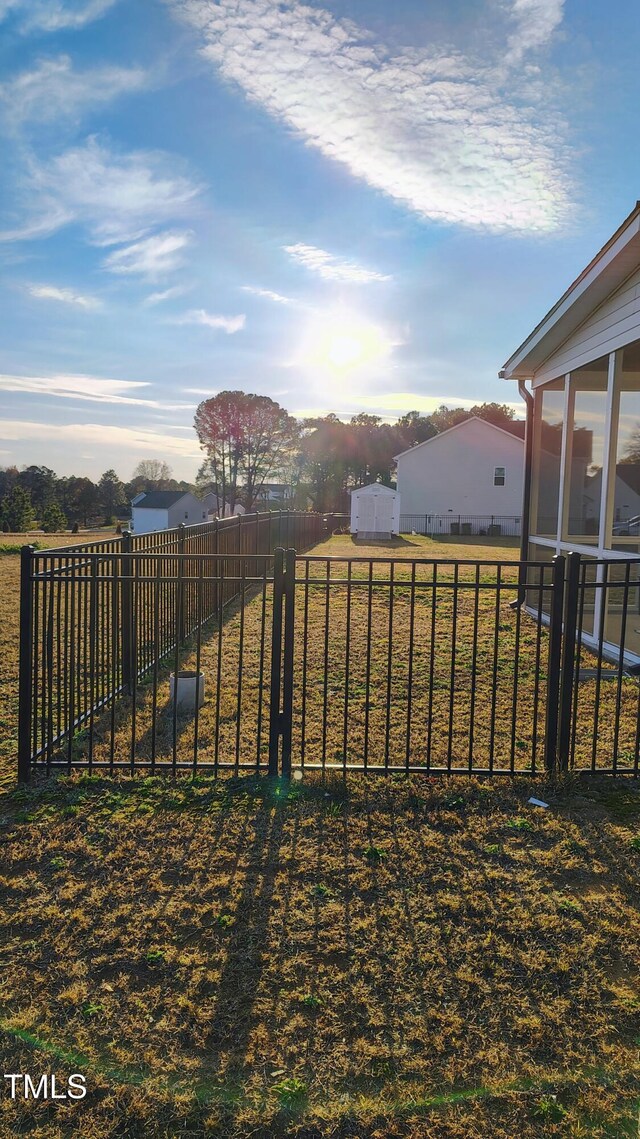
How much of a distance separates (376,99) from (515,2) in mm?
1509

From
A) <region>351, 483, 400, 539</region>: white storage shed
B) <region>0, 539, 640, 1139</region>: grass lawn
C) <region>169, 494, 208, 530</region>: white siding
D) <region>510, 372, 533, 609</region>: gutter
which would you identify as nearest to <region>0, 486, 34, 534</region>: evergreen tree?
<region>169, 494, 208, 530</region>: white siding

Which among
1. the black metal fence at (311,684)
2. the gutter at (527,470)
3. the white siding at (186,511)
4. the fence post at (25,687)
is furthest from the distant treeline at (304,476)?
the fence post at (25,687)

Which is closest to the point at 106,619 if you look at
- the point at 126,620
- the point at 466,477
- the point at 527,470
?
the point at 126,620

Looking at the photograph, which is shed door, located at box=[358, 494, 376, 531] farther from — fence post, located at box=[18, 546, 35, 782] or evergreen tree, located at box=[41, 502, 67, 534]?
fence post, located at box=[18, 546, 35, 782]

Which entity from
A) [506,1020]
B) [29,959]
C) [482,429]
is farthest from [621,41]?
[482,429]

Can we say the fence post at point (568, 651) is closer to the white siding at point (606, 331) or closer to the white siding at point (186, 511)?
the white siding at point (606, 331)

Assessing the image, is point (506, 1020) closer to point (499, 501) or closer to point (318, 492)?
point (499, 501)

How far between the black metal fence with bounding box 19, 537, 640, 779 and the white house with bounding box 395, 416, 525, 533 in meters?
28.0

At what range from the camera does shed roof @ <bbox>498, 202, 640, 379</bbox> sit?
18.8ft

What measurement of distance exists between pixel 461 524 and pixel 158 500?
21910 millimetres

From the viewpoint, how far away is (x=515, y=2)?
6.08 m

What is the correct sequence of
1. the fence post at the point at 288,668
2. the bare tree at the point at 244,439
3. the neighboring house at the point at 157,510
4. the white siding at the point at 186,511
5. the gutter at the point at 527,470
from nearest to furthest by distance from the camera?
the fence post at the point at 288,668 < the gutter at the point at 527,470 < the neighboring house at the point at 157,510 < the white siding at the point at 186,511 < the bare tree at the point at 244,439

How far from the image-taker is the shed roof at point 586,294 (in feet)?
18.8

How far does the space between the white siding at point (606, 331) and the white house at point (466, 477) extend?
26.8 meters
